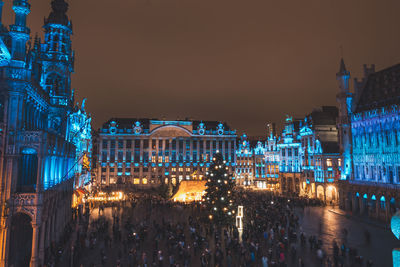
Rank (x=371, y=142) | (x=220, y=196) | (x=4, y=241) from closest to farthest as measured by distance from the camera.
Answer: (x=4, y=241) → (x=220, y=196) → (x=371, y=142)

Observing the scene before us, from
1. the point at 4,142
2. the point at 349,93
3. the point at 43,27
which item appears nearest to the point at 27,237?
the point at 4,142

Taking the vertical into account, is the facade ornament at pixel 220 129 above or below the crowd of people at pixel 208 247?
above

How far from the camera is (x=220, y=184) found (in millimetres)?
30312

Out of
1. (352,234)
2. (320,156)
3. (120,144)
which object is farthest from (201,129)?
(352,234)

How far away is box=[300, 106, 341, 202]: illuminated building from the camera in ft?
191

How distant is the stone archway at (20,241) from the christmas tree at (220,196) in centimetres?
1716

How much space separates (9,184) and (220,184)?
19289 millimetres

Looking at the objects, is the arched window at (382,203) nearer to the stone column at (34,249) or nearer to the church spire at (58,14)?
the stone column at (34,249)

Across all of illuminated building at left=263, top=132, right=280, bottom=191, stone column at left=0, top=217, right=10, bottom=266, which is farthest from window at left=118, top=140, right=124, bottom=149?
stone column at left=0, top=217, right=10, bottom=266

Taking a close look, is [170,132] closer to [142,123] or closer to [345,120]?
[142,123]

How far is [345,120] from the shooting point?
49062mm

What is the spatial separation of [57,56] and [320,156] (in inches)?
2125

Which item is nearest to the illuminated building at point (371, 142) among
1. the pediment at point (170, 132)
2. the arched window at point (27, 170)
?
the arched window at point (27, 170)

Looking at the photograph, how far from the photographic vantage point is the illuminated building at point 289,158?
7131 cm
